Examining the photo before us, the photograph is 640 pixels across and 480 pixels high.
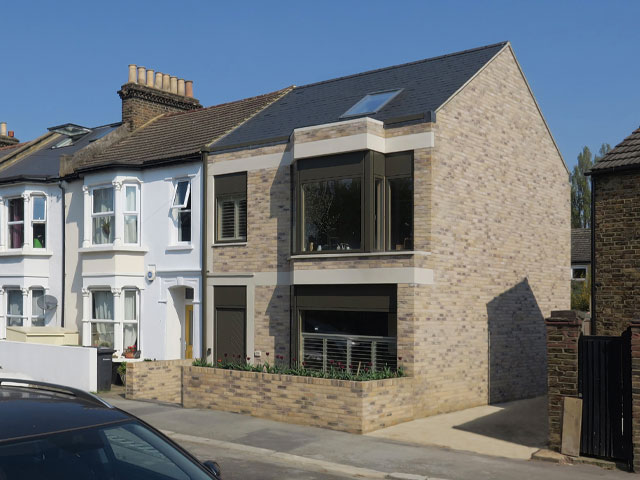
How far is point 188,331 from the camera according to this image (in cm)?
2153

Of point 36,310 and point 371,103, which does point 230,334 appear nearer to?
point 371,103

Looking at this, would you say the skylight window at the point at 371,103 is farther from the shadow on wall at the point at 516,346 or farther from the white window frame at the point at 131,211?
the white window frame at the point at 131,211

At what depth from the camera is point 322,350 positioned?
17.6 meters

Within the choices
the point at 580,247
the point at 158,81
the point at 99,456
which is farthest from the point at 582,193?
the point at 99,456

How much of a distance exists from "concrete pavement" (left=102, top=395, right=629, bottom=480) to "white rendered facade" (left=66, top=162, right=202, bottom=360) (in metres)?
6.18

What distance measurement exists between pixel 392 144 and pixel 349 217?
1.87 meters

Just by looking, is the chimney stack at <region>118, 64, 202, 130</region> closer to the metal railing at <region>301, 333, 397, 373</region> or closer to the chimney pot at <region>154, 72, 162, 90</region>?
the chimney pot at <region>154, 72, 162, 90</region>

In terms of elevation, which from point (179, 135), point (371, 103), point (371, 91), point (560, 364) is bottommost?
point (560, 364)

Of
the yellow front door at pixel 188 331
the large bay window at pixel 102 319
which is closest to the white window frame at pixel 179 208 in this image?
the yellow front door at pixel 188 331

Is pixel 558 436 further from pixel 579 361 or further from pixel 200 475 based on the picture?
Result: pixel 200 475

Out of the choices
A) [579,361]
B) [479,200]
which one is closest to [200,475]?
[579,361]

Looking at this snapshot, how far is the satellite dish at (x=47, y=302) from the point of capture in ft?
77.7

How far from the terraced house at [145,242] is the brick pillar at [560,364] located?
1053 cm

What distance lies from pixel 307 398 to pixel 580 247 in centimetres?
3013
